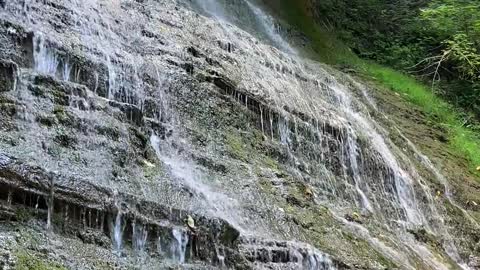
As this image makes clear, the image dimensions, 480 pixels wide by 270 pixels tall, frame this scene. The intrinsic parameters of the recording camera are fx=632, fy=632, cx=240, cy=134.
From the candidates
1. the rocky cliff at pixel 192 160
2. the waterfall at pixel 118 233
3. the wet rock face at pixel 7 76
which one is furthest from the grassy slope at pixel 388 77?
the wet rock face at pixel 7 76

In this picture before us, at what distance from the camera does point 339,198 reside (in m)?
7.41

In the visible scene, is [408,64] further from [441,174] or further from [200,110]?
[200,110]

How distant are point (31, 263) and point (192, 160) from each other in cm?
252

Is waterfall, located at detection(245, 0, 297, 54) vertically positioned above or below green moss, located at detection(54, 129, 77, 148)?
above

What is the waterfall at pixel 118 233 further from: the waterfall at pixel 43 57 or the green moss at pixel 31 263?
the waterfall at pixel 43 57

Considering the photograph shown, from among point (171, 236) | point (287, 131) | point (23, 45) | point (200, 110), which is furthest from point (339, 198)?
point (23, 45)

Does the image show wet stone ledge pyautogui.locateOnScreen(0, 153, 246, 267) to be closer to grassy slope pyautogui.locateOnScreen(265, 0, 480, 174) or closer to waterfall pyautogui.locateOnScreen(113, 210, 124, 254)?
waterfall pyautogui.locateOnScreen(113, 210, 124, 254)

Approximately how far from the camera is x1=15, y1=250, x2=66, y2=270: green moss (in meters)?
3.87

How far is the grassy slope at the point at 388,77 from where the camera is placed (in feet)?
37.8

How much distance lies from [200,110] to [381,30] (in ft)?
31.3

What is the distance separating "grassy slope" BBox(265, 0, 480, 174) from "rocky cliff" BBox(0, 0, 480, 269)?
1.15m

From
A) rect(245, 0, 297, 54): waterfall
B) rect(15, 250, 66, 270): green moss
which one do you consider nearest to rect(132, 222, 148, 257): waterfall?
rect(15, 250, 66, 270): green moss

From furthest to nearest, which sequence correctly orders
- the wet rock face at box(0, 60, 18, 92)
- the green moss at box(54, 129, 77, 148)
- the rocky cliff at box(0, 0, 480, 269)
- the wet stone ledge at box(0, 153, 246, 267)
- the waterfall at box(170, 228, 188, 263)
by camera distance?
the wet rock face at box(0, 60, 18, 92), the green moss at box(54, 129, 77, 148), the waterfall at box(170, 228, 188, 263), the rocky cliff at box(0, 0, 480, 269), the wet stone ledge at box(0, 153, 246, 267)

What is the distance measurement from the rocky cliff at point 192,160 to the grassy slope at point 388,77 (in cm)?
115
